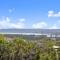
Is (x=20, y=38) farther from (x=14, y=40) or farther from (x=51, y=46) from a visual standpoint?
(x=51, y=46)

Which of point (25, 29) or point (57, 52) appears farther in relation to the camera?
point (25, 29)

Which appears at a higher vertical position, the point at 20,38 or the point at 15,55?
the point at 20,38

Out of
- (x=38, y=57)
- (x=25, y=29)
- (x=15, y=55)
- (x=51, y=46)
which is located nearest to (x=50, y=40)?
(x=51, y=46)

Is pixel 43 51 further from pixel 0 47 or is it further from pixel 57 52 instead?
pixel 0 47

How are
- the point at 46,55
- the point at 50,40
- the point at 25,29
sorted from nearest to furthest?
the point at 46,55, the point at 50,40, the point at 25,29

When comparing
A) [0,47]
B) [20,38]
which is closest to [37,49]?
[20,38]

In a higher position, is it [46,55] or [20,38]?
[20,38]

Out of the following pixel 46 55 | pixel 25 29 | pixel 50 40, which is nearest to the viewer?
pixel 46 55
